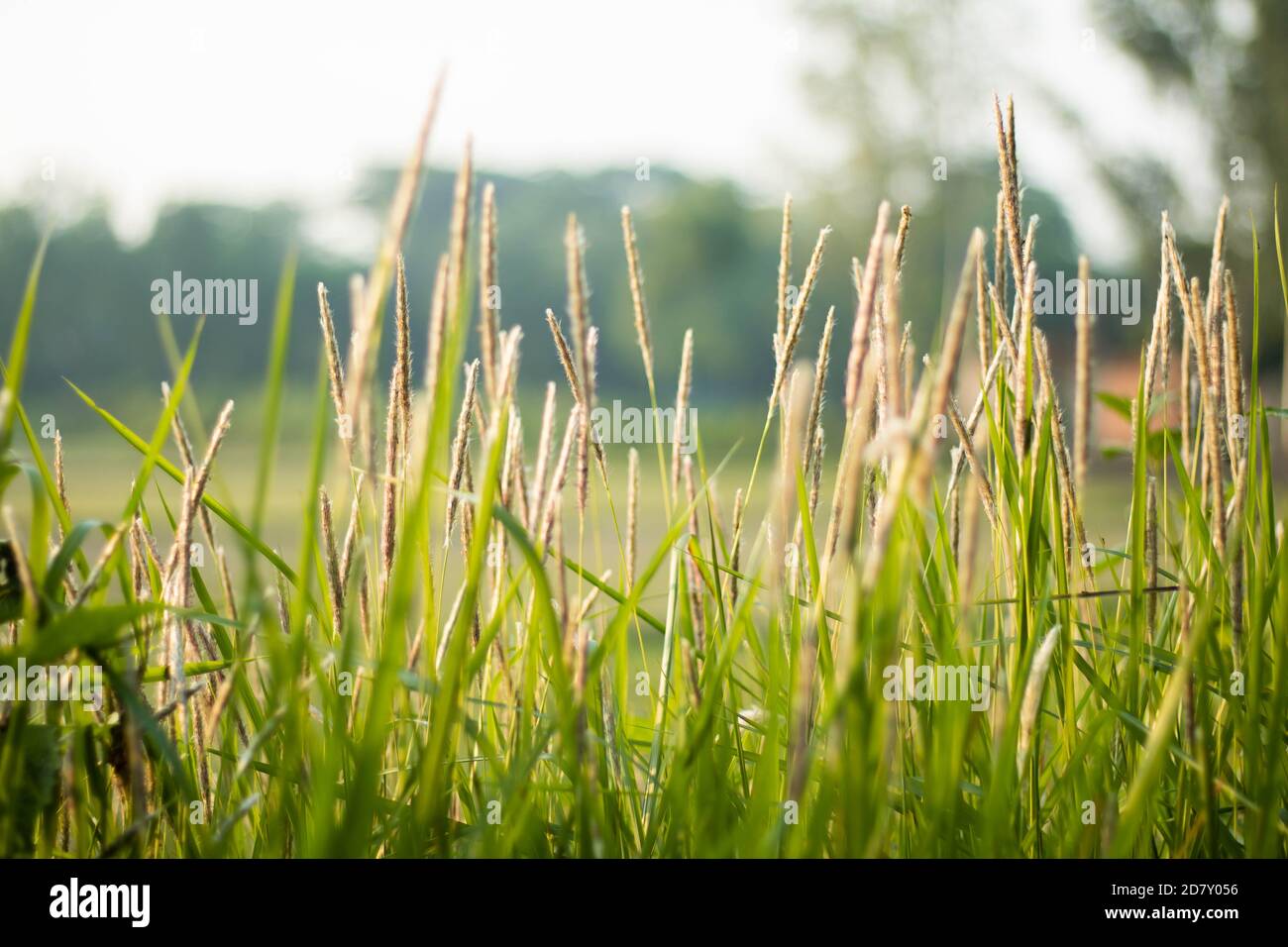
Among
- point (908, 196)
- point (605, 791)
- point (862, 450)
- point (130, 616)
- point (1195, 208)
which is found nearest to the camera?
point (862, 450)

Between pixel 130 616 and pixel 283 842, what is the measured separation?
0.26 m

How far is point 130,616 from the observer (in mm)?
521

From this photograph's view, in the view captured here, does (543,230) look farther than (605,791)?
Yes

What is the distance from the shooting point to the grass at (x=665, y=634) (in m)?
0.51

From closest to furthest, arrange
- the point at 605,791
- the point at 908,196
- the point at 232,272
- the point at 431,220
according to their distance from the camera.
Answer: the point at 605,791, the point at 908,196, the point at 232,272, the point at 431,220

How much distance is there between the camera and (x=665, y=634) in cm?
85

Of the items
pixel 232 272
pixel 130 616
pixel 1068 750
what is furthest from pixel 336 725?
pixel 232 272

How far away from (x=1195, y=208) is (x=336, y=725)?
13480 millimetres

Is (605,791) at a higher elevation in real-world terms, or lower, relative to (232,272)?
lower

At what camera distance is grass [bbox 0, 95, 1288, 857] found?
508 mm
